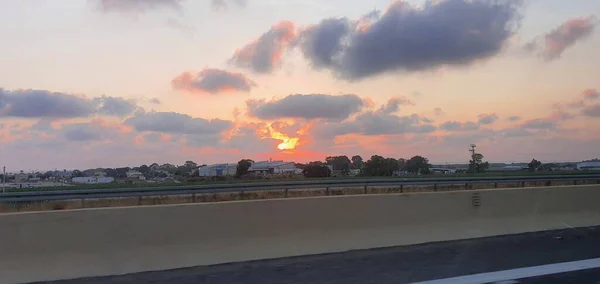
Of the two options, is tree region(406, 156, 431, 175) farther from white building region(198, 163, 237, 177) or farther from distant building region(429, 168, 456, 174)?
white building region(198, 163, 237, 177)

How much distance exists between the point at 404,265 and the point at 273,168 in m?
27.4

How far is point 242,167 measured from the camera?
37.1m

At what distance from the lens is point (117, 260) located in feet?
27.3

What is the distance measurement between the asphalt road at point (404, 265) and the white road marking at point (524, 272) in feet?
0.58

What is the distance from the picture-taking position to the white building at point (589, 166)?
3944 cm

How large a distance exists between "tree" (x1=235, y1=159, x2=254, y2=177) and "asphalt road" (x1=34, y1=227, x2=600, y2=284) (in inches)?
1021

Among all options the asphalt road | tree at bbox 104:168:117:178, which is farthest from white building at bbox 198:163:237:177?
the asphalt road

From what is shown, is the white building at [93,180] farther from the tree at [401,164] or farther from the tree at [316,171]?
the tree at [401,164]

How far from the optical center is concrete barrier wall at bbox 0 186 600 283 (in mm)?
7992

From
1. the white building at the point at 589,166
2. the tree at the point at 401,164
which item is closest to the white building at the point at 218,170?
the tree at the point at 401,164

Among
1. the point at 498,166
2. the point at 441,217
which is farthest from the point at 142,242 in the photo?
the point at 498,166

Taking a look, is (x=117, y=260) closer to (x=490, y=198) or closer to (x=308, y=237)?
(x=308, y=237)

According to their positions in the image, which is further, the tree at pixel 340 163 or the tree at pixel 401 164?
the tree at pixel 340 163

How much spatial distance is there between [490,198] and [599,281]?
4310 millimetres
